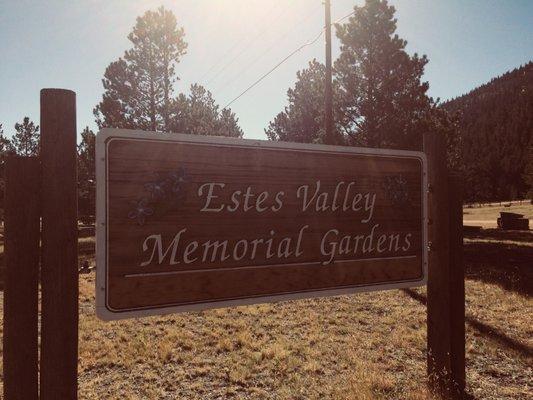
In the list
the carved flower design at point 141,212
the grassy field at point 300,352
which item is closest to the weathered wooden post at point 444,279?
the grassy field at point 300,352

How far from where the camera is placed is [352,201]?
2.92 m

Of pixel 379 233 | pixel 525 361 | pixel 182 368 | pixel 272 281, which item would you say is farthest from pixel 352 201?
pixel 525 361

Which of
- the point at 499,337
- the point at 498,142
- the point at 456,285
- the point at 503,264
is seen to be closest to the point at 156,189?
the point at 456,285

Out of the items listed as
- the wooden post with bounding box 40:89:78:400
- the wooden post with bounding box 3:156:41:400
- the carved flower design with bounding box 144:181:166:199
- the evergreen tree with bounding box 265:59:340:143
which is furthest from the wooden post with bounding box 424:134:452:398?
the evergreen tree with bounding box 265:59:340:143

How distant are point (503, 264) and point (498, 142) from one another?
128512 millimetres

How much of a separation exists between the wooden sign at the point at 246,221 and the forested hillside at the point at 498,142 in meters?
91.9

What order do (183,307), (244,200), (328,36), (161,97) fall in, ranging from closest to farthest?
1. (183,307)
2. (244,200)
3. (328,36)
4. (161,97)

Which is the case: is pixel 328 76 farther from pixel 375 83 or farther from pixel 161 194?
pixel 161 194

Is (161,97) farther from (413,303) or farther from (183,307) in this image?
(183,307)

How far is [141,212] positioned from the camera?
2.18 metres

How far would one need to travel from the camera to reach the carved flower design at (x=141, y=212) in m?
2.17

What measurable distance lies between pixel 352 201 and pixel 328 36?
12.1 metres

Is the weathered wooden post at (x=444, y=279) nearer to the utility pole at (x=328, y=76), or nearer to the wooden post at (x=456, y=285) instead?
the wooden post at (x=456, y=285)

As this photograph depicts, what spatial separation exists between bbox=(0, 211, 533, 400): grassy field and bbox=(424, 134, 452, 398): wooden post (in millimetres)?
471
